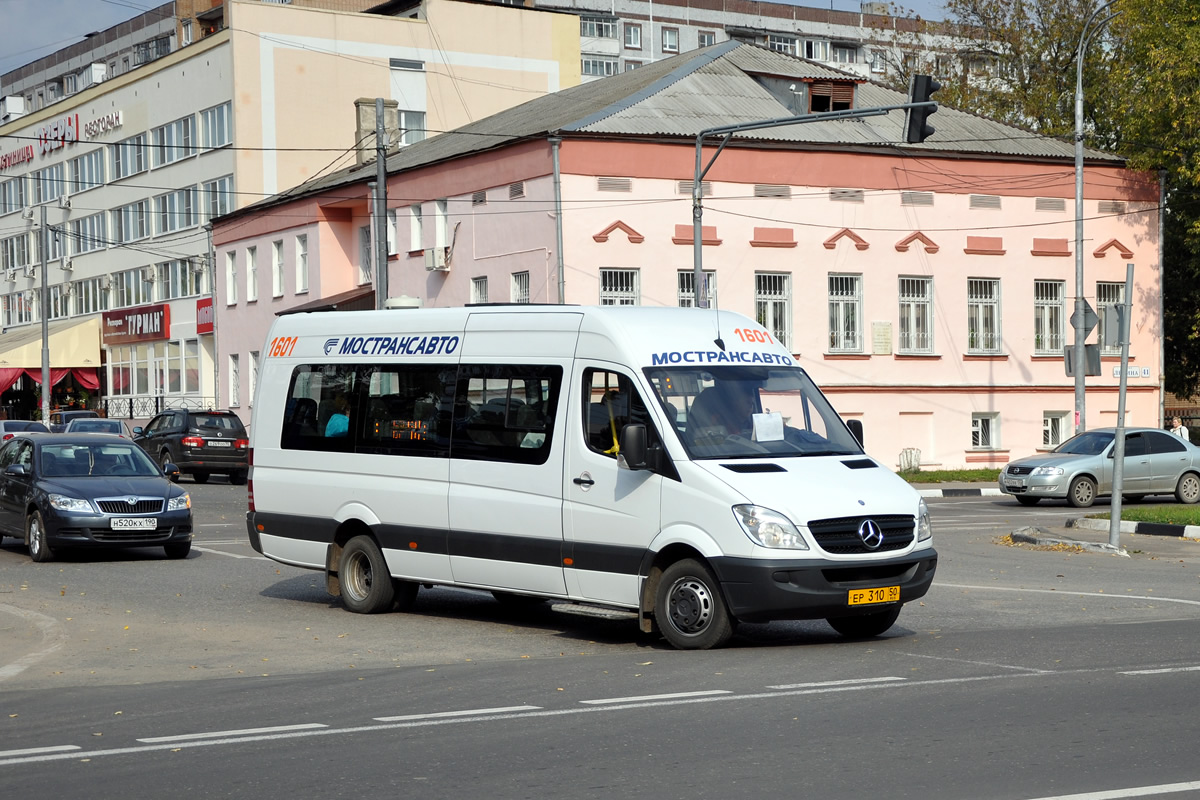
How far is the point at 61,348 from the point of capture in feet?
223

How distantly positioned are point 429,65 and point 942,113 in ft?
92.3

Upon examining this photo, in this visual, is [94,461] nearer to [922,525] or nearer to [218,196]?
[922,525]

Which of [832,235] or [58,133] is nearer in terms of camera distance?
[832,235]

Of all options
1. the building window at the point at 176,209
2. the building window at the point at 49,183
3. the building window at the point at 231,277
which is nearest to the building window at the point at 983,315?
the building window at the point at 231,277

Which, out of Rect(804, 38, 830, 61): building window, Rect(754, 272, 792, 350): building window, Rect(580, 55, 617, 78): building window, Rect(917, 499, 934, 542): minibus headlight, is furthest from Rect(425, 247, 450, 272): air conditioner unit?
Rect(804, 38, 830, 61): building window

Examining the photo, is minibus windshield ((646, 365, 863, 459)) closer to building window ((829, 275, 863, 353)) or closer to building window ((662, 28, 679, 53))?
building window ((829, 275, 863, 353))

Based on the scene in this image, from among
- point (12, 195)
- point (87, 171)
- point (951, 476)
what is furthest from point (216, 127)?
point (951, 476)

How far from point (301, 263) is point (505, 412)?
38447 millimetres

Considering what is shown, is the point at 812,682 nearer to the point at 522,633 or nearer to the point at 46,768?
the point at 522,633

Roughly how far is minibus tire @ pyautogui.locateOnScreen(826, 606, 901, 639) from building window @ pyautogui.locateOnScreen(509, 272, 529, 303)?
25.8m

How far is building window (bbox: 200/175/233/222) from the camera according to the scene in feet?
195

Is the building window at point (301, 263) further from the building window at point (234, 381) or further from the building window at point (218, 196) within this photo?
the building window at point (218, 196)

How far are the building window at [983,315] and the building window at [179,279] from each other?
Result: 105 feet

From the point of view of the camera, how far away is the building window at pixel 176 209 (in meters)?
62.6
